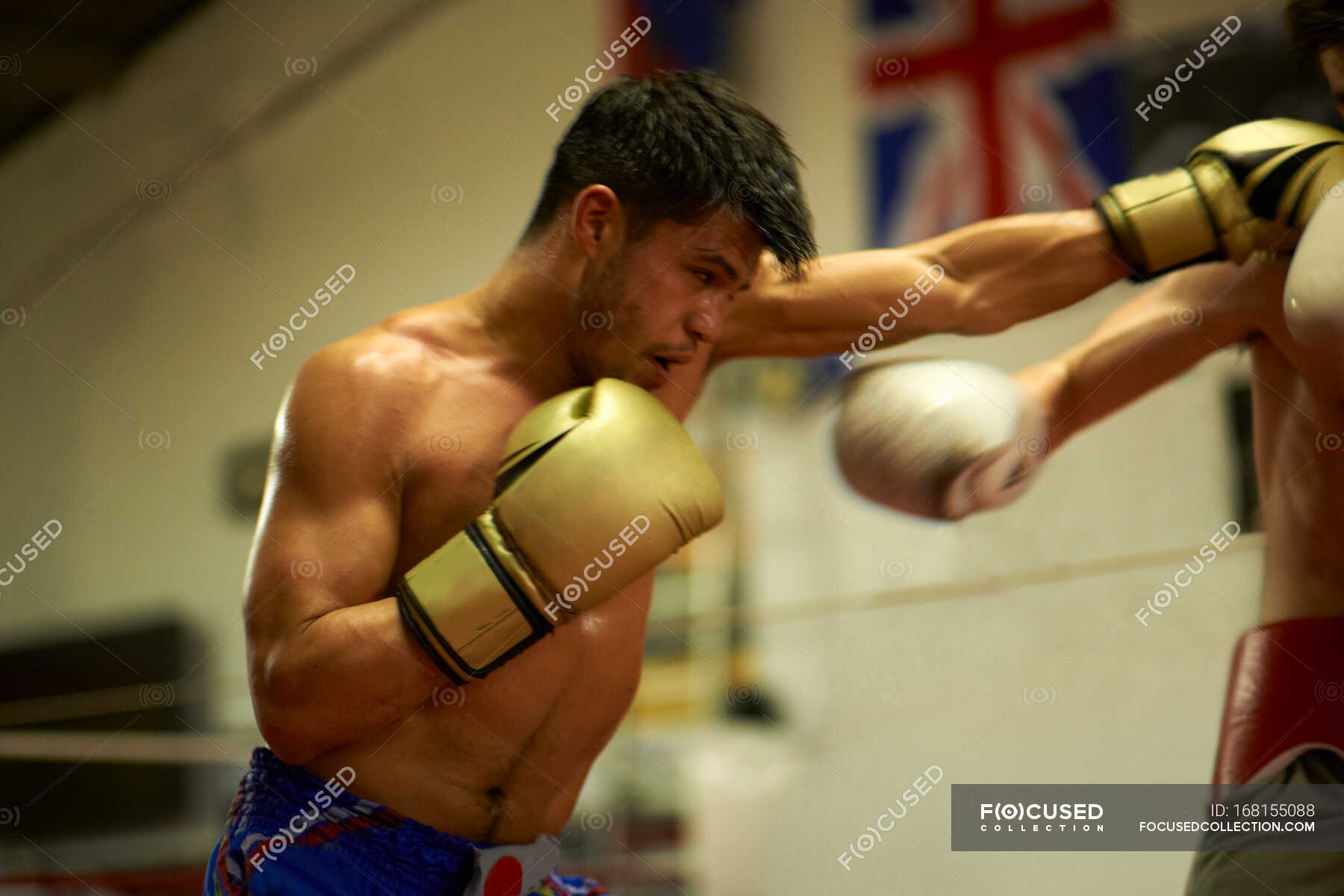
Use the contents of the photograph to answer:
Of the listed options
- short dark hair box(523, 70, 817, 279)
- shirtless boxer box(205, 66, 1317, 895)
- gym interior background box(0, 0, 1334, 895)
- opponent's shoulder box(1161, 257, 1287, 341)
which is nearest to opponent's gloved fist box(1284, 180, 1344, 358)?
shirtless boxer box(205, 66, 1317, 895)

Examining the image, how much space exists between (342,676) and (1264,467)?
1.36 meters

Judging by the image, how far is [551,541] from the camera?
44.5 inches

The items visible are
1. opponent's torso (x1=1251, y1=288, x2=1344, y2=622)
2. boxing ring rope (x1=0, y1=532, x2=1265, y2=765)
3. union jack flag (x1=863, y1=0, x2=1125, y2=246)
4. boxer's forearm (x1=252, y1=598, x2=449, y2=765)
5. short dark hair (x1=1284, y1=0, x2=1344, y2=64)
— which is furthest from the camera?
union jack flag (x1=863, y1=0, x2=1125, y2=246)

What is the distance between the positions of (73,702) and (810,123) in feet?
12.6

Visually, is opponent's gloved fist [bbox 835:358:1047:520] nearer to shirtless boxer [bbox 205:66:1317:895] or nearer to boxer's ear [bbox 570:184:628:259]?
shirtless boxer [bbox 205:66:1317:895]

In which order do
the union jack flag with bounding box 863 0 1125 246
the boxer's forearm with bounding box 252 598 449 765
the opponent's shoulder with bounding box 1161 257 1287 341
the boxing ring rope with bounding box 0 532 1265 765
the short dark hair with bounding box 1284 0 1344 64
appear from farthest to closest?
the union jack flag with bounding box 863 0 1125 246
the boxing ring rope with bounding box 0 532 1265 765
the opponent's shoulder with bounding box 1161 257 1287 341
the short dark hair with bounding box 1284 0 1344 64
the boxer's forearm with bounding box 252 598 449 765

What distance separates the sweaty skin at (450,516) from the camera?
1.15 m

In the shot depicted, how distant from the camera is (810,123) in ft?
10.3

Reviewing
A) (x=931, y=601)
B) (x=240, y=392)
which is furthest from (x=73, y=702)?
(x=931, y=601)

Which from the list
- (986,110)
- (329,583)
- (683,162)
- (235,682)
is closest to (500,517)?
(329,583)

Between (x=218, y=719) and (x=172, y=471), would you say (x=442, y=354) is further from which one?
(x=172, y=471)

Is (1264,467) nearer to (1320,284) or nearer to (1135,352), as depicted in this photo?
(1135,352)

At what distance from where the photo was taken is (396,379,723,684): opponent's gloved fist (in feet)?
3.67

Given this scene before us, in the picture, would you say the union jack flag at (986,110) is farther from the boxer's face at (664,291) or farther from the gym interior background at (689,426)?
the boxer's face at (664,291)
